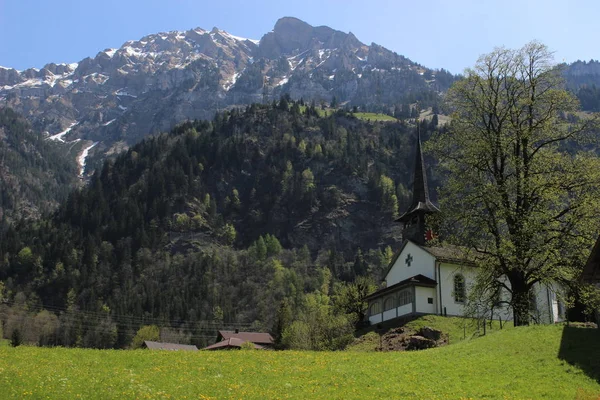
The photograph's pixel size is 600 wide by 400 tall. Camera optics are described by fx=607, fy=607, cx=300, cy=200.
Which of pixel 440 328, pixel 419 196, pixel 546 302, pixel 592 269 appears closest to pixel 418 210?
pixel 419 196

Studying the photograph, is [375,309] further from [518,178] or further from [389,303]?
[518,178]

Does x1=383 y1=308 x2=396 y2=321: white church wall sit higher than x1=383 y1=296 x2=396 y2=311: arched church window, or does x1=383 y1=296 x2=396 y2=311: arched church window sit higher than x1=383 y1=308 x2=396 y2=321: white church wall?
x1=383 y1=296 x2=396 y2=311: arched church window

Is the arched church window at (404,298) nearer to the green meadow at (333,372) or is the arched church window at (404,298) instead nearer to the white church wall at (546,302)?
the white church wall at (546,302)

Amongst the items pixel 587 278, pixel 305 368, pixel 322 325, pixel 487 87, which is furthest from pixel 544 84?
pixel 322 325


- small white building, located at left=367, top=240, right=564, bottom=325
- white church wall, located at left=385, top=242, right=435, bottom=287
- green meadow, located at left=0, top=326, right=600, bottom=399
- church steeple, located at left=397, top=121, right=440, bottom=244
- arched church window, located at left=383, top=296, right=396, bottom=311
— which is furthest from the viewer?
church steeple, located at left=397, top=121, right=440, bottom=244

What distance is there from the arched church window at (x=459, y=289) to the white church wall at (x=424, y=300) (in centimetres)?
219

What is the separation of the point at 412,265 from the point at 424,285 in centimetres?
508

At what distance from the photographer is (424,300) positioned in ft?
171

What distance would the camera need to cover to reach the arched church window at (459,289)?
53.0 m

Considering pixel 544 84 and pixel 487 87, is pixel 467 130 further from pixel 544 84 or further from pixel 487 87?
pixel 544 84

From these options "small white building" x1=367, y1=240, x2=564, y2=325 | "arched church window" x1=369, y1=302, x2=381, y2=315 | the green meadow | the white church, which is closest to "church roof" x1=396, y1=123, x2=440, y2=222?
the white church

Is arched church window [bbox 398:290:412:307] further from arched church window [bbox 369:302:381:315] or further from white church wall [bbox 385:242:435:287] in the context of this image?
arched church window [bbox 369:302:381:315]

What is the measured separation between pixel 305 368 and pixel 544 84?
70.6 feet

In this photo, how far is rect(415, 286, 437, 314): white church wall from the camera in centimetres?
5172
